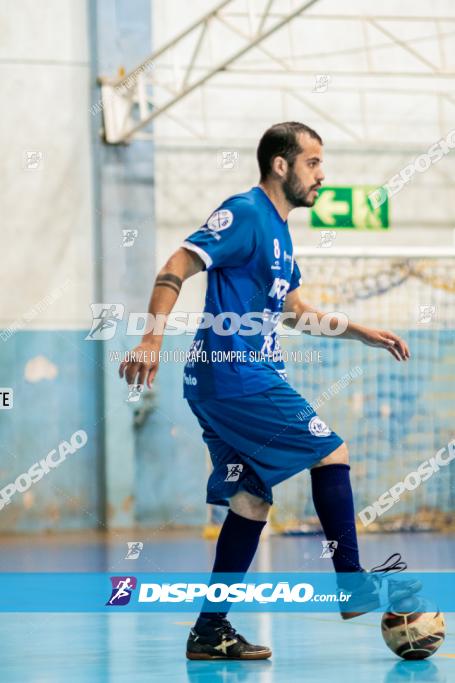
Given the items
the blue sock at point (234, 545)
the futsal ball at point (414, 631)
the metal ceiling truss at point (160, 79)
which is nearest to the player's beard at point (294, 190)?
the blue sock at point (234, 545)

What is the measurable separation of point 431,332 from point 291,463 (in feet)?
25.9

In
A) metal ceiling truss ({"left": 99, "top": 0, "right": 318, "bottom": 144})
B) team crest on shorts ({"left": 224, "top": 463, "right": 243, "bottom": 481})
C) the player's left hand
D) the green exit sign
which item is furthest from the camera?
the green exit sign

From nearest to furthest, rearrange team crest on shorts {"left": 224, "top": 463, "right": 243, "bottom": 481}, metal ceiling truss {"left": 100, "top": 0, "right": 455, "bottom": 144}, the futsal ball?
the futsal ball, team crest on shorts {"left": 224, "top": 463, "right": 243, "bottom": 481}, metal ceiling truss {"left": 100, "top": 0, "right": 455, "bottom": 144}

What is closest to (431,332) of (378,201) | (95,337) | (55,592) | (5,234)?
(378,201)

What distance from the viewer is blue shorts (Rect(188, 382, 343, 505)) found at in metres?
3.84

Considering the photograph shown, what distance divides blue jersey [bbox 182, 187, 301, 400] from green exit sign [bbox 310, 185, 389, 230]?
7886mm

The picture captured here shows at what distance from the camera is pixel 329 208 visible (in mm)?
11938

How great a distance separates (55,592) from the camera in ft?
20.9

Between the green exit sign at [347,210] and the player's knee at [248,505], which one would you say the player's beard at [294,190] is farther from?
the green exit sign at [347,210]

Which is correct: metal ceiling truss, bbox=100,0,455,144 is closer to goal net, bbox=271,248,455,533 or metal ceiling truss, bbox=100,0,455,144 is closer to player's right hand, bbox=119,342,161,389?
goal net, bbox=271,248,455,533

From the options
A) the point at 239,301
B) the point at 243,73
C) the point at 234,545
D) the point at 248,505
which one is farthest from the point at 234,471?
the point at 243,73

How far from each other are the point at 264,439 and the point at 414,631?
2.47 feet

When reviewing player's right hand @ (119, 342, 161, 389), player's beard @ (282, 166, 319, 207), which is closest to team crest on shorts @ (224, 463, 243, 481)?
player's right hand @ (119, 342, 161, 389)

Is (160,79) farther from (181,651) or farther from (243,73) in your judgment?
(181,651)
